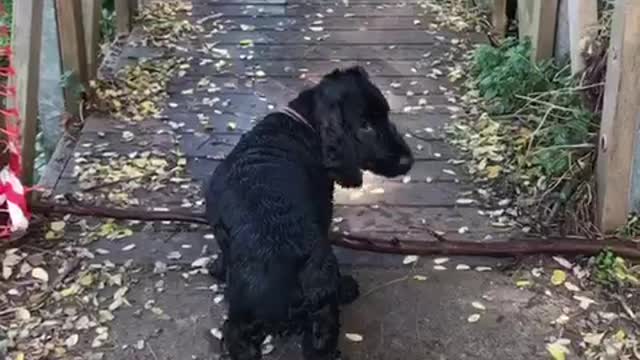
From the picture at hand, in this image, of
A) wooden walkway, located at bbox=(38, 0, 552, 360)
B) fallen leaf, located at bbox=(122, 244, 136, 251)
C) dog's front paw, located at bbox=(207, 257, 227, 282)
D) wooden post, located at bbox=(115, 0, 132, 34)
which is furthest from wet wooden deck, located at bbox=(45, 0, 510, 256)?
dog's front paw, located at bbox=(207, 257, 227, 282)

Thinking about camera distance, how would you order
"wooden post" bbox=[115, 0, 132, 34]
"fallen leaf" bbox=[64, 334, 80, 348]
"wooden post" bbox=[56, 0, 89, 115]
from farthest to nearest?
"wooden post" bbox=[115, 0, 132, 34]
"wooden post" bbox=[56, 0, 89, 115]
"fallen leaf" bbox=[64, 334, 80, 348]

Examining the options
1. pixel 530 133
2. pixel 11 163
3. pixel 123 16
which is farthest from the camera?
pixel 123 16

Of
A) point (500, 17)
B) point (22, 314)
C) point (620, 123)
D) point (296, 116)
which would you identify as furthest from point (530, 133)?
point (22, 314)

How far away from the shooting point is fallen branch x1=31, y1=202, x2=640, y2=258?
12.4ft

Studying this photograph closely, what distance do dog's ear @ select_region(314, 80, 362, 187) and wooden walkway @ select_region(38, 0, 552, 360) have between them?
1.88ft

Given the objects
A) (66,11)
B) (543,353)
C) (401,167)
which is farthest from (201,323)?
(66,11)

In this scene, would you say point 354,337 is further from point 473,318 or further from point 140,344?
point 140,344

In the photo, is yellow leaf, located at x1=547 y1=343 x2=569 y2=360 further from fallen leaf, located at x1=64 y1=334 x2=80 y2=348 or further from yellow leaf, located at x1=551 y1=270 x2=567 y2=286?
fallen leaf, located at x1=64 y1=334 x2=80 y2=348

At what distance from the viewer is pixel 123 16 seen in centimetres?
636

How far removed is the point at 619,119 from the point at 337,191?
137 centimetres

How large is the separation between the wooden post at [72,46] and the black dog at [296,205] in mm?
1808

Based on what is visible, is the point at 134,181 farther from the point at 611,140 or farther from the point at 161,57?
the point at 611,140

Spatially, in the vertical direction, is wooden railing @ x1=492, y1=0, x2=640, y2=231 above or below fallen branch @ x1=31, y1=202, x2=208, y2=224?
above

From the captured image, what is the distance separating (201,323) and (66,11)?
213cm
